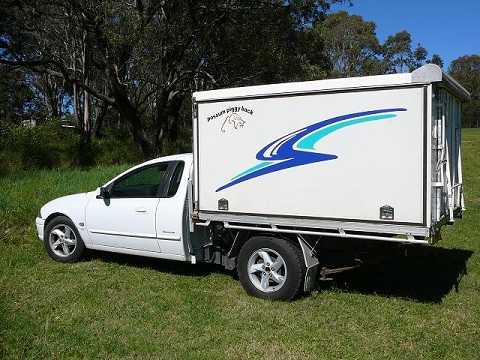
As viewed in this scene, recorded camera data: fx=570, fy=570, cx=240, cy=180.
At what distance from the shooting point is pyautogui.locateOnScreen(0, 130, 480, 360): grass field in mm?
5238

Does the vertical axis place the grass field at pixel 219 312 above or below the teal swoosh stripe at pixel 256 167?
below

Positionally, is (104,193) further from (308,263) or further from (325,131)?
(325,131)

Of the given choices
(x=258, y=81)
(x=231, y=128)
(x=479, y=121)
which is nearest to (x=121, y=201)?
(x=231, y=128)

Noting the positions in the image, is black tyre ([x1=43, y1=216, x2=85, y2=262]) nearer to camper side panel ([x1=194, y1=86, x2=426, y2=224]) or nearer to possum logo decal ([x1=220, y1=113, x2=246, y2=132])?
camper side panel ([x1=194, y1=86, x2=426, y2=224])

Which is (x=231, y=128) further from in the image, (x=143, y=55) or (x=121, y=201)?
(x=143, y=55)

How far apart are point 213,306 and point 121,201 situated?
7.29ft

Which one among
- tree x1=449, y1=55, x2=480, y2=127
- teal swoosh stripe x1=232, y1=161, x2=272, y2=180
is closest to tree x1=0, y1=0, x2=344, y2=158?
teal swoosh stripe x1=232, y1=161, x2=272, y2=180

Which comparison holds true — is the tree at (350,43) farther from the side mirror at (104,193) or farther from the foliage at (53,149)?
the side mirror at (104,193)

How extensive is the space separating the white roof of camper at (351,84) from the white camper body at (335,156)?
11mm

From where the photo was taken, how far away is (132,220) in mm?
7637

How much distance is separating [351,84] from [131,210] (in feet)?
11.3

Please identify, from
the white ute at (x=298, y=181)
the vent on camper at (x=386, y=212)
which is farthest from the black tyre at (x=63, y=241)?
the vent on camper at (x=386, y=212)

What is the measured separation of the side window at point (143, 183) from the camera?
7.52 meters

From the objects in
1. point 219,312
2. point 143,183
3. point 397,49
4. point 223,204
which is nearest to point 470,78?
point 397,49
